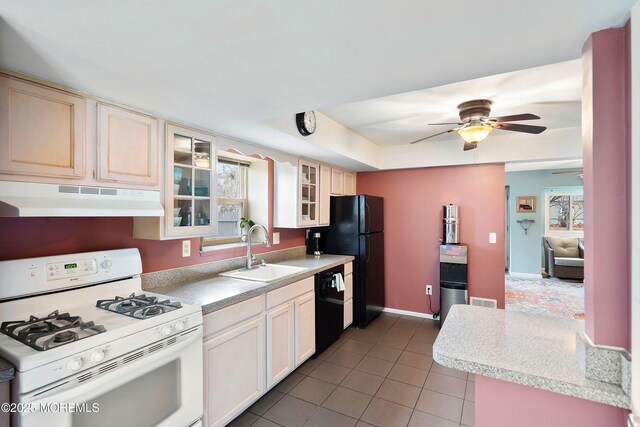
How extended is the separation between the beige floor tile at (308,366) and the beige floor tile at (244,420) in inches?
25.8

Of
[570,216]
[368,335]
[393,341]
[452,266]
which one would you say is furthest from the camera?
[570,216]

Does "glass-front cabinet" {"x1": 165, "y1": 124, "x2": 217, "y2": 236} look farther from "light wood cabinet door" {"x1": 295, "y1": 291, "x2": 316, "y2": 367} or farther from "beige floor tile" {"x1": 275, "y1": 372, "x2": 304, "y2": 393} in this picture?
"beige floor tile" {"x1": 275, "y1": 372, "x2": 304, "y2": 393}

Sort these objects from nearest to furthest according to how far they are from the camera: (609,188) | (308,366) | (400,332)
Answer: (609,188) → (308,366) → (400,332)

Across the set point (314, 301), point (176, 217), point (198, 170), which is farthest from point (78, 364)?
point (314, 301)

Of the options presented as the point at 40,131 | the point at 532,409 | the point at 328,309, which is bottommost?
the point at 328,309

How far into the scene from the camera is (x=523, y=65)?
1.38 metres

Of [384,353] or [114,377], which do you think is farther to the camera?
[384,353]

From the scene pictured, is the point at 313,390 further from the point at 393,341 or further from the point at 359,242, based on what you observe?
the point at 359,242

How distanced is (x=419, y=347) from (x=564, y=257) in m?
5.06

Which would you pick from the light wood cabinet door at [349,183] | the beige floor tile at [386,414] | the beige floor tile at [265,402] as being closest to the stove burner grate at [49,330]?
the beige floor tile at [265,402]

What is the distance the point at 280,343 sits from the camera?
2.50m

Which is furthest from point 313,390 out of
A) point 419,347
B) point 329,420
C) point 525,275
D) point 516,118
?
point 525,275

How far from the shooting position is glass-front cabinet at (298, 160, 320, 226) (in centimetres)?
336

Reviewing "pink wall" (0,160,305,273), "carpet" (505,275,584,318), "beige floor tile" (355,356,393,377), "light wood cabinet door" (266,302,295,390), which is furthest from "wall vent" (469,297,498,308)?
"pink wall" (0,160,305,273)
